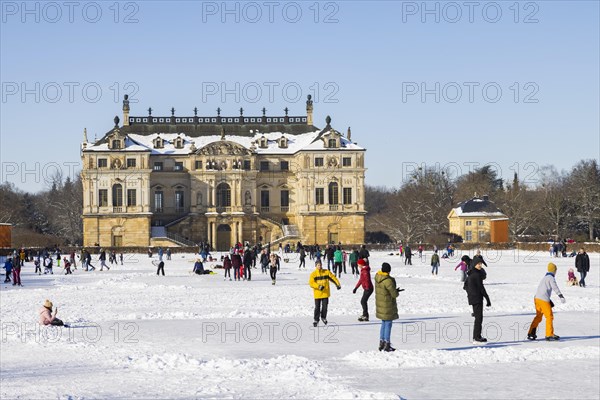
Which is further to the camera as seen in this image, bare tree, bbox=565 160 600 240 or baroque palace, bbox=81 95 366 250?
bare tree, bbox=565 160 600 240

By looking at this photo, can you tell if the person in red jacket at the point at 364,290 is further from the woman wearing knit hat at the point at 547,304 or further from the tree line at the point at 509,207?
the tree line at the point at 509,207

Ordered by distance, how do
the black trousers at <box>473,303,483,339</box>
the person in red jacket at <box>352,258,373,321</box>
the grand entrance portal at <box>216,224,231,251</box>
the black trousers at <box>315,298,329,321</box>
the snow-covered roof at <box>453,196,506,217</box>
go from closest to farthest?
the black trousers at <box>473,303,483,339</box> → the black trousers at <box>315,298,329,321</box> → the person in red jacket at <box>352,258,373,321</box> → the grand entrance portal at <box>216,224,231,251</box> → the snow-covered roof at <box>453,196,506,217</box>

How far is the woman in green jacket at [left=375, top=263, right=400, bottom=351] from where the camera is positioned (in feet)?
44.3

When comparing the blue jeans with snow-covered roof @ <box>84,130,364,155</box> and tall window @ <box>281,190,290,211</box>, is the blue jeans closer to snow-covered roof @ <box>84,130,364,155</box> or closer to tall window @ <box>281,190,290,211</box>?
snow-covered roof @ <box>84,130,364,155</box>

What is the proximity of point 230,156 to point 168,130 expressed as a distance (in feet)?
26.0

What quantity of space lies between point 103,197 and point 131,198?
238 cm

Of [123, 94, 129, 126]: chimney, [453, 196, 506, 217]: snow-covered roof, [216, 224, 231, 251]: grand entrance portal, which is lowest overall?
[216, 224, 231, 251]: grand entrance portal

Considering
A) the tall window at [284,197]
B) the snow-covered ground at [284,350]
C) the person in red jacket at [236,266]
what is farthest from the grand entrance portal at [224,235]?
the snow-covered ground at [284,350]

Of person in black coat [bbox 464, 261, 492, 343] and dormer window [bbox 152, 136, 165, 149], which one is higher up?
dormer window [bbox 152, 136, 165, 149]

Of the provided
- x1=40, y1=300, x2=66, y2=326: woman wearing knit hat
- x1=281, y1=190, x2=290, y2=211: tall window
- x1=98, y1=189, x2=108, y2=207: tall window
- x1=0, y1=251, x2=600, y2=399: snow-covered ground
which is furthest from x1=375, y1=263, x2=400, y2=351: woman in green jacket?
x1=281, y1=190, x2=290, y2=211: tall window

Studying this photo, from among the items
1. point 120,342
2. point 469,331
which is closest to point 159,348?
point 120,342

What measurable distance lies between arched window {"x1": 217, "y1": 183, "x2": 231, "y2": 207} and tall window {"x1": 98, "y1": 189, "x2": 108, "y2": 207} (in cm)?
955

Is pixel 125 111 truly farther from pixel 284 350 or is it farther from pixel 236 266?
pixel 284 350

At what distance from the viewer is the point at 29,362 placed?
1295 centimetres
